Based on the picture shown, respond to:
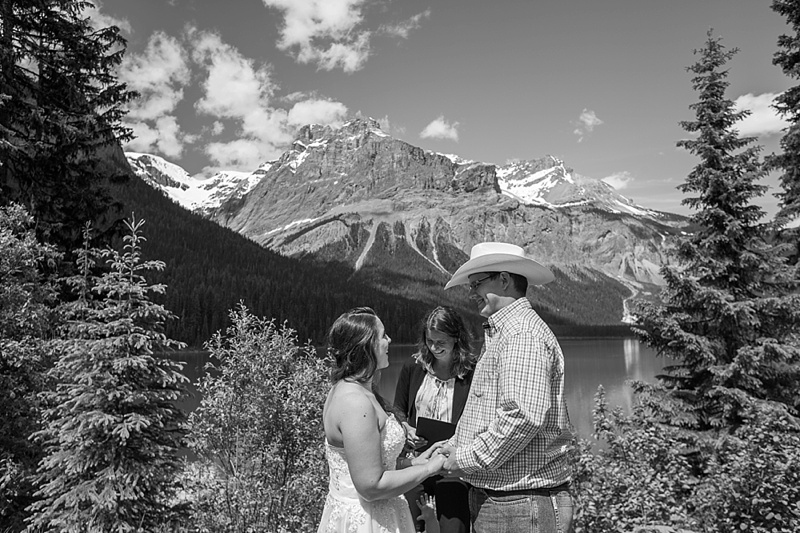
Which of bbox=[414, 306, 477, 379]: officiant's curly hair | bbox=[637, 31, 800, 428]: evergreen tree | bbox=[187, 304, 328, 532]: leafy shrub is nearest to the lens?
bbox=[414, 306, 477, 379]: officiant's curly hair

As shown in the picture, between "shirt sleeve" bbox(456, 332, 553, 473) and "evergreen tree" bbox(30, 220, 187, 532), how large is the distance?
5838 mm

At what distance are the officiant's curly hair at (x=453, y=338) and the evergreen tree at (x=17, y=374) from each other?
6.30 metres

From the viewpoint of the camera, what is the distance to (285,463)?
10.6m

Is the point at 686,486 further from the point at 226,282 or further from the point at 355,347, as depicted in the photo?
the point at 226,282

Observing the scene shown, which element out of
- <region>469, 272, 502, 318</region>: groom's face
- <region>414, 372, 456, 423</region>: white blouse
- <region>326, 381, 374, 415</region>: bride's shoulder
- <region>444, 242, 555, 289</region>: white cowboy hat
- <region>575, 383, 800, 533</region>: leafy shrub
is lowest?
<region>575, 383, 800, 533</region>: leafy shrub

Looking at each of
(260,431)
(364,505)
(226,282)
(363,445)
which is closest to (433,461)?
(363,445)

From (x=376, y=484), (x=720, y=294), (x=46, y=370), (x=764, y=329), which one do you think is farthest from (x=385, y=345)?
(x=764, y=329)

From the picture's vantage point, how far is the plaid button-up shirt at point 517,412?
8.24 feet

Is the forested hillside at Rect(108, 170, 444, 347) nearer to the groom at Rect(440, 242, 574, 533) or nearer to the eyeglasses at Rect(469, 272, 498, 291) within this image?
the eyeglasses at Rect(469, 272, 498, 291)

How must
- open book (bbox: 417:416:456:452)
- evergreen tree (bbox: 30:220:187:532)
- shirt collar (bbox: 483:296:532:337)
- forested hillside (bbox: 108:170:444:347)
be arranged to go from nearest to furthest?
shirt collar (bbox: 483:296:532:337) < open book (bbox: 417:416:456:452) < evergreen tree (bbox: 30:220:187:532) < forested hillside (bbox: 108:170:444:347)

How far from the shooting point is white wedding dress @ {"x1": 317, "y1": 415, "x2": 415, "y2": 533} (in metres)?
2.88

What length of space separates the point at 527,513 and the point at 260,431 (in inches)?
344

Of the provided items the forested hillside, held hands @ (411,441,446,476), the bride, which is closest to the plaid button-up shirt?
held hands @ (411,441,446,476)

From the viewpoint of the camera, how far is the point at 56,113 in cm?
1053
